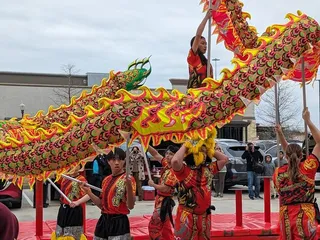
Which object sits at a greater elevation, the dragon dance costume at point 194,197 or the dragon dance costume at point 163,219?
the dragon dance costume at point 194,197

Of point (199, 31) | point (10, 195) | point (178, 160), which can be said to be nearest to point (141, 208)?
A: point (10, 195)

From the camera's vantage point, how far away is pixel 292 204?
4.64 m

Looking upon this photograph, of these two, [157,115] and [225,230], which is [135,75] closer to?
[157,115]

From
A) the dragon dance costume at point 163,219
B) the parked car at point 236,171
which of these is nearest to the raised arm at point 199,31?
the dragon dance costume at point 163,219

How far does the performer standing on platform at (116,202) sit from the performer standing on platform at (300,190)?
1431mm

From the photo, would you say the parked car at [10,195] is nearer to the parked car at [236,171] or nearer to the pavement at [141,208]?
the pavement at [141,208]

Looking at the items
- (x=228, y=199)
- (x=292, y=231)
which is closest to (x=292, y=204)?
(x=292, y=231)

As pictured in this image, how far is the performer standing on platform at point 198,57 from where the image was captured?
14.8 ft

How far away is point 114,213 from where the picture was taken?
464 centimetres

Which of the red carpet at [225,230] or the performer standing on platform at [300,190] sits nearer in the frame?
the performer standing on platform at [300,190]

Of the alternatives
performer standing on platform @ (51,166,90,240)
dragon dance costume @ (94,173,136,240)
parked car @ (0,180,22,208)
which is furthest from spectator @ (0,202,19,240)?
parked car @ (0,180,22,208)

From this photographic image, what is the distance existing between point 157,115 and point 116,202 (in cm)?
130

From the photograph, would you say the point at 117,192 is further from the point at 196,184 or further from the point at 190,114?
the point at 190,114

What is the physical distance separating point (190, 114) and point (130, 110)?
451 millimetres
